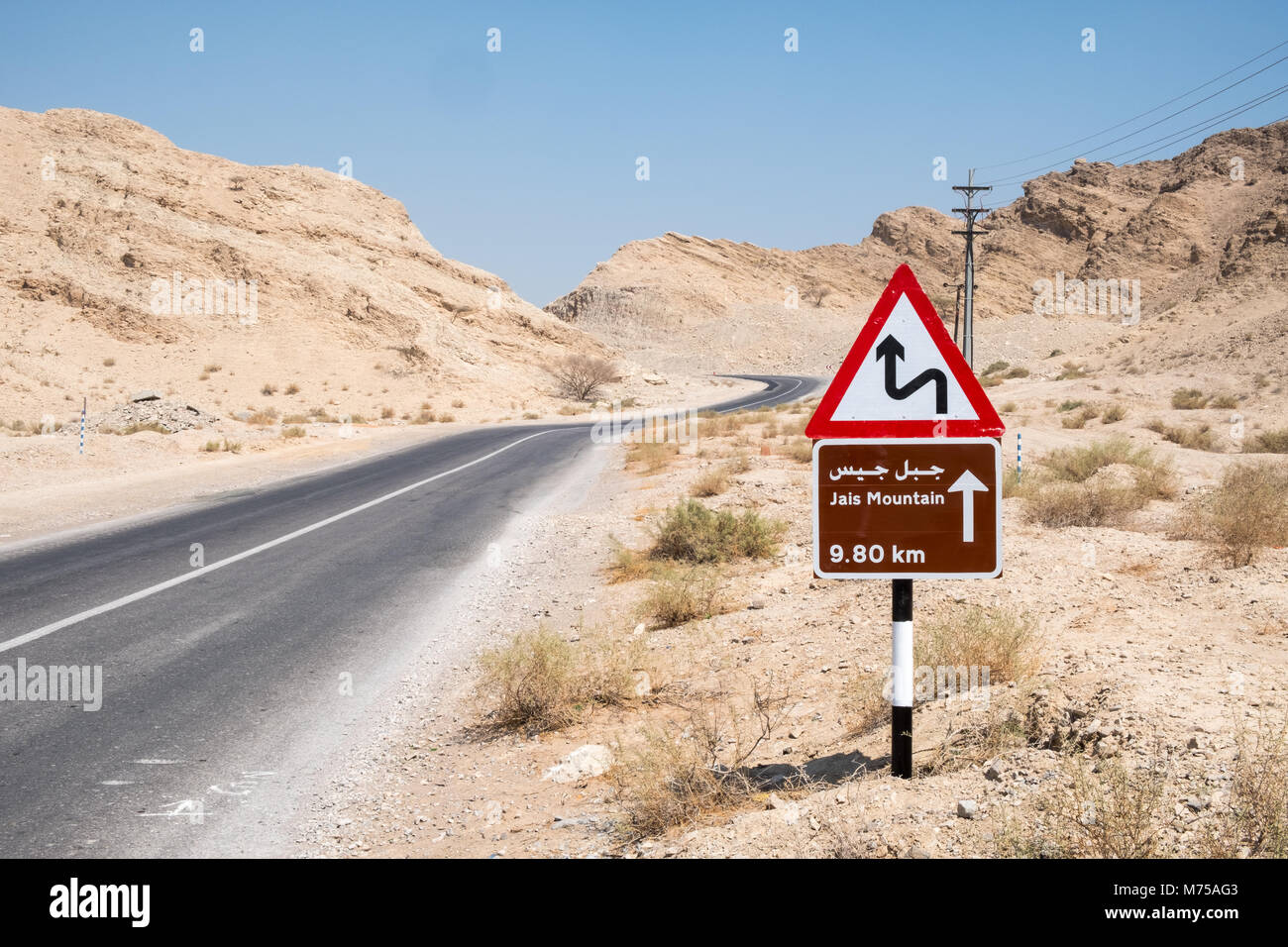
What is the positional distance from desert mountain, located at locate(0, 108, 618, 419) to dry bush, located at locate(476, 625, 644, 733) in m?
34.8

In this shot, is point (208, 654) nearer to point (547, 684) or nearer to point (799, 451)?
point (547, 684)

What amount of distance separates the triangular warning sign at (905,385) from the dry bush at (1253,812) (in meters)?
1.51

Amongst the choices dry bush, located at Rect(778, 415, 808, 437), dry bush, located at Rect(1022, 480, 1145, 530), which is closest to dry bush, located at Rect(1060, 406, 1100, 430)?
dry bush, located at Rect(778, 415, 808, 437)

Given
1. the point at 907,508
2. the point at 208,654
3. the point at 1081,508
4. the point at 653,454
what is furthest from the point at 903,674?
the point at 653,454

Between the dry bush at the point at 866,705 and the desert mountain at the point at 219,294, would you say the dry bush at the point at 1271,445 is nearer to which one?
the dry bush at the point at 866,705

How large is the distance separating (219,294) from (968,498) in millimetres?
54965

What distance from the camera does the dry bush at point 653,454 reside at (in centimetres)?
1981

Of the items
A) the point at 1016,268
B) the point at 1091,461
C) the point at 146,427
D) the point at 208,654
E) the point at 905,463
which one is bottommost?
the point at 208,654

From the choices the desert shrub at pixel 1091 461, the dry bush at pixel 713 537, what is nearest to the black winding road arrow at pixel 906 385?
the dry bush at pixel 713 537

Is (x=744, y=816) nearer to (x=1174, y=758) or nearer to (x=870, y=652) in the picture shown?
(x=1174, y=758)

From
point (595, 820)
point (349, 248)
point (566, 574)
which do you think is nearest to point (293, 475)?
point (566, 574)

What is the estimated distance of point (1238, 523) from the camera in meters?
7.50

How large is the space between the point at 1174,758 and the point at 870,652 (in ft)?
8.12

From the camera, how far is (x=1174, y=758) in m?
3.52
